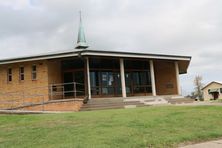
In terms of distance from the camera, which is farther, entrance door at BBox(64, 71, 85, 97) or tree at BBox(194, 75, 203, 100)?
tree at BBox(194, 75, 203, 100)

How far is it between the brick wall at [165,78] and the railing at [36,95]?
27.0ft

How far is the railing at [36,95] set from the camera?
71.8 feet

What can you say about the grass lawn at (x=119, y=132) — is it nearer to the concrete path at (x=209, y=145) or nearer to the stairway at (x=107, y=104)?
the concrete path at (x=209, y=145)

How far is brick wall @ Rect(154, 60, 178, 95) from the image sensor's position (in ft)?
90.5

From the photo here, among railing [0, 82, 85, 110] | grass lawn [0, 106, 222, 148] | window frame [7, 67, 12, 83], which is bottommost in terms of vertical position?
grass lawn [0, 106, 222, 148]

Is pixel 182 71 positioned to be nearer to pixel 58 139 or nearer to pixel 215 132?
pixel 215 132

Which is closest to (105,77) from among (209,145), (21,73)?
(21,73)

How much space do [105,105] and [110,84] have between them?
533cm

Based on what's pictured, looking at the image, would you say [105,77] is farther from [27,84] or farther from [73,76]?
[27,84]

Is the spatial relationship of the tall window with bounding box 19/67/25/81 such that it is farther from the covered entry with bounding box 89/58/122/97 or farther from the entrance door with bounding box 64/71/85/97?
the covered entry with bounding box 89/58/122/97

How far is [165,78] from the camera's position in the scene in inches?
1110

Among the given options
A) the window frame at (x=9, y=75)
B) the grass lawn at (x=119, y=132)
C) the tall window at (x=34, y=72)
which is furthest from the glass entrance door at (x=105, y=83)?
the grass lawn at (x=119, y=132)

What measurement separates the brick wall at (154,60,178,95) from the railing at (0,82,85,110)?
8228 mm

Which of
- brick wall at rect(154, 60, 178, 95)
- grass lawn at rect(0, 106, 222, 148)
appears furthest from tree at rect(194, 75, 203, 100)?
grass lawn at rect(0, 106, 222, 148)
